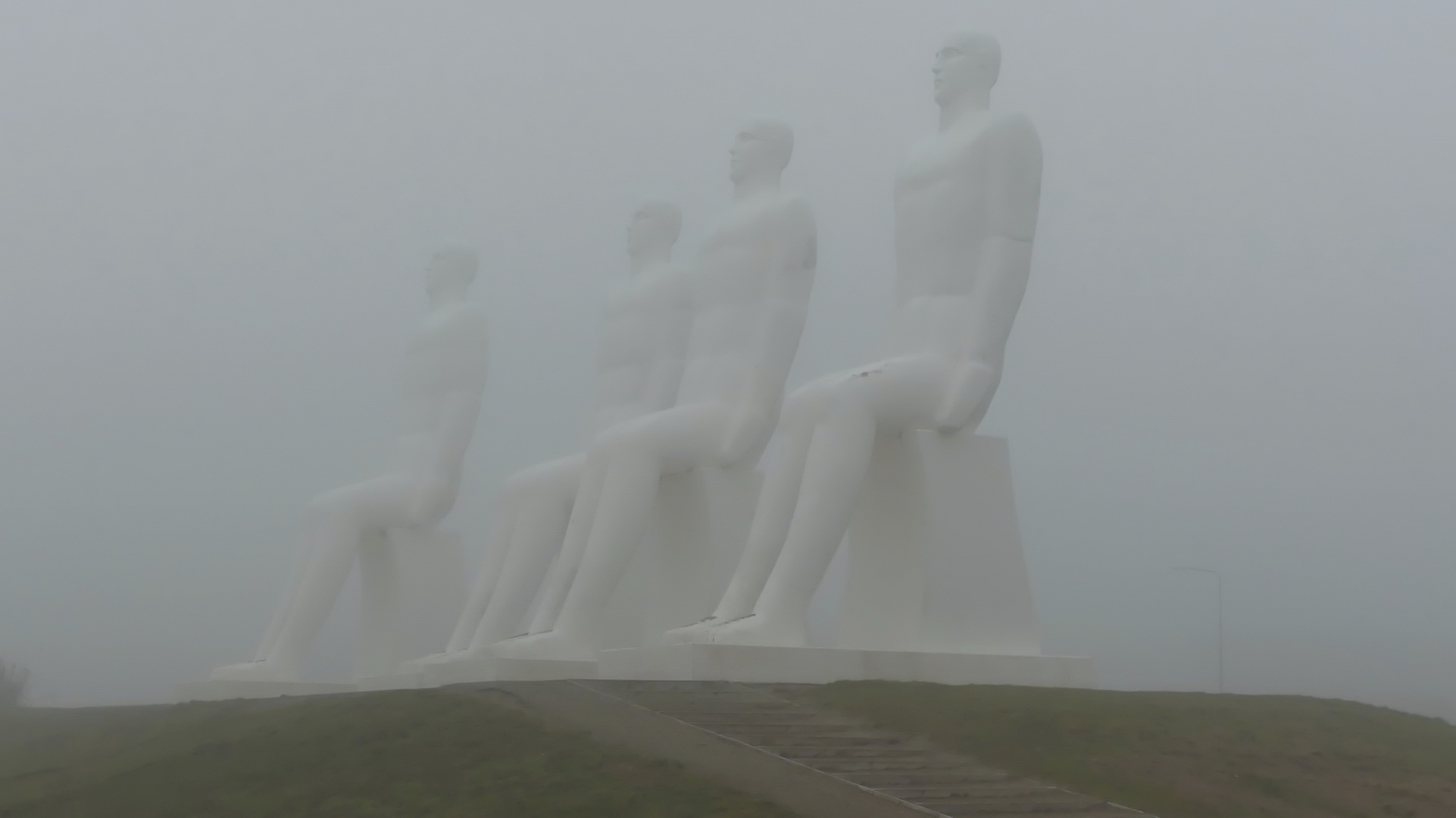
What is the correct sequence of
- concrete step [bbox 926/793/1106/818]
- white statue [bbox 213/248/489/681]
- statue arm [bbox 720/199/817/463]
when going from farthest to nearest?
1. white statue [bbox 213/248/489/681]
2. statue arm [bbox 720/199/817/463]
3. concrete step [bbox 926/793/1106/818]

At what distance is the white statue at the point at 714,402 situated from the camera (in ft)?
36.6

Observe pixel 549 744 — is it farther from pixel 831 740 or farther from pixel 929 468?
pixel 929 468

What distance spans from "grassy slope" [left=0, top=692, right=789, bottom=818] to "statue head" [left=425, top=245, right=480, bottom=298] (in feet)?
19.1

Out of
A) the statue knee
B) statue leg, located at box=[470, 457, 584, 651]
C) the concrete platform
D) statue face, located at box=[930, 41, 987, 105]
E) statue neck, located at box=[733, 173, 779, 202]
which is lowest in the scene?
the concrete platform

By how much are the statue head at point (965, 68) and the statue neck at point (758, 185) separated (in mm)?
1336

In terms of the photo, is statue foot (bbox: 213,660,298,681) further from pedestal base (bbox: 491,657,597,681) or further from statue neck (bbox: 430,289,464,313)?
statue neck (bbox: 430,289,464,313)

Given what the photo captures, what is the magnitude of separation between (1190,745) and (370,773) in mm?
3827

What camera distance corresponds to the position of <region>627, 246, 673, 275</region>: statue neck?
13.5 metres

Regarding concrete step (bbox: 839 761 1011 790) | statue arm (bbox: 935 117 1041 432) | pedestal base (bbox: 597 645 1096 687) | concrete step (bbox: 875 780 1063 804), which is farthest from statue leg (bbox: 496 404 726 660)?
concrete step (bbox: 875 780 1063 804)

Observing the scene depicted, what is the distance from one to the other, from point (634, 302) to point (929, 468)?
3717 millimetres

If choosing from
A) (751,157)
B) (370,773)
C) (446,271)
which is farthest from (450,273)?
(370,773)

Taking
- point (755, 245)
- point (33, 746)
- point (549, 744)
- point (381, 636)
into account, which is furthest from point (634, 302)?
point (549, 744)

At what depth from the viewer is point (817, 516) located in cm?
989

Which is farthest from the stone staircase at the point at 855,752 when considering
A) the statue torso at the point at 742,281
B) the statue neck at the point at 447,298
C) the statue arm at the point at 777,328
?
the statue neck at the point at 447,298
